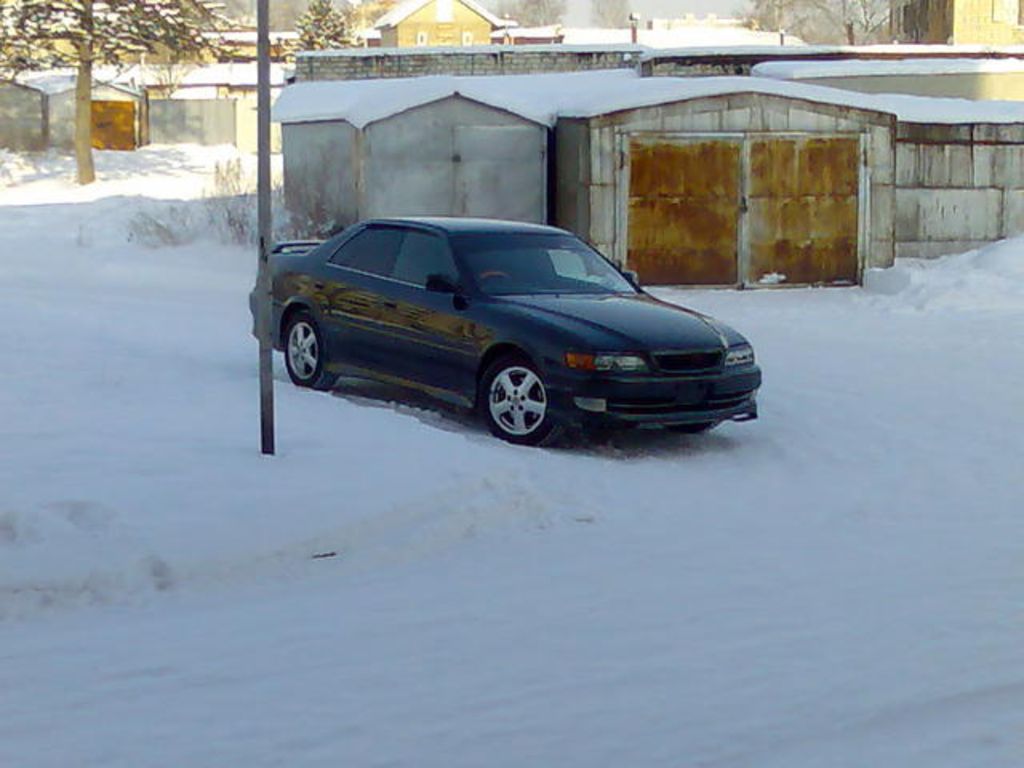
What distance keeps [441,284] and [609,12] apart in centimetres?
17349

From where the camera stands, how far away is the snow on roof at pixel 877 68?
30.5 metres

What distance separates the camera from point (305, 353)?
1316 centimetres

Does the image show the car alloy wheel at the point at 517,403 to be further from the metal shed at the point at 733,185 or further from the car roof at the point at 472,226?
the metal shed at the point at 733,185

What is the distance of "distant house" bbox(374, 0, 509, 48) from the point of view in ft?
314

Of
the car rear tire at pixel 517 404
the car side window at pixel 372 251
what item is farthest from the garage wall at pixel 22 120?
the car rear tire at pixel 517 404

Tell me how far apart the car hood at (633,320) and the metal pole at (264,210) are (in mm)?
2352

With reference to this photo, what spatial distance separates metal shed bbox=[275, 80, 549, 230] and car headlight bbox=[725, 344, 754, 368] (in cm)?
1159

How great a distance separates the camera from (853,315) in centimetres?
1989

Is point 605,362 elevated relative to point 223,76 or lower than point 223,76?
lower

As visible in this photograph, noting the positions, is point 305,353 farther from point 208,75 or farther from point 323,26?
point 208,75

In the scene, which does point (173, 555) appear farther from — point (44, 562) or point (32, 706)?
point (32, 706)

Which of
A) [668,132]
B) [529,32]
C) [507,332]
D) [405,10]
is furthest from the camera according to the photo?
[529,32]

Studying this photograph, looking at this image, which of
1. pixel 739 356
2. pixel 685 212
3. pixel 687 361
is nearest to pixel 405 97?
pixel 685 212

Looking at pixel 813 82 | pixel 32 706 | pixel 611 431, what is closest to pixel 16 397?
pixel 611 431
